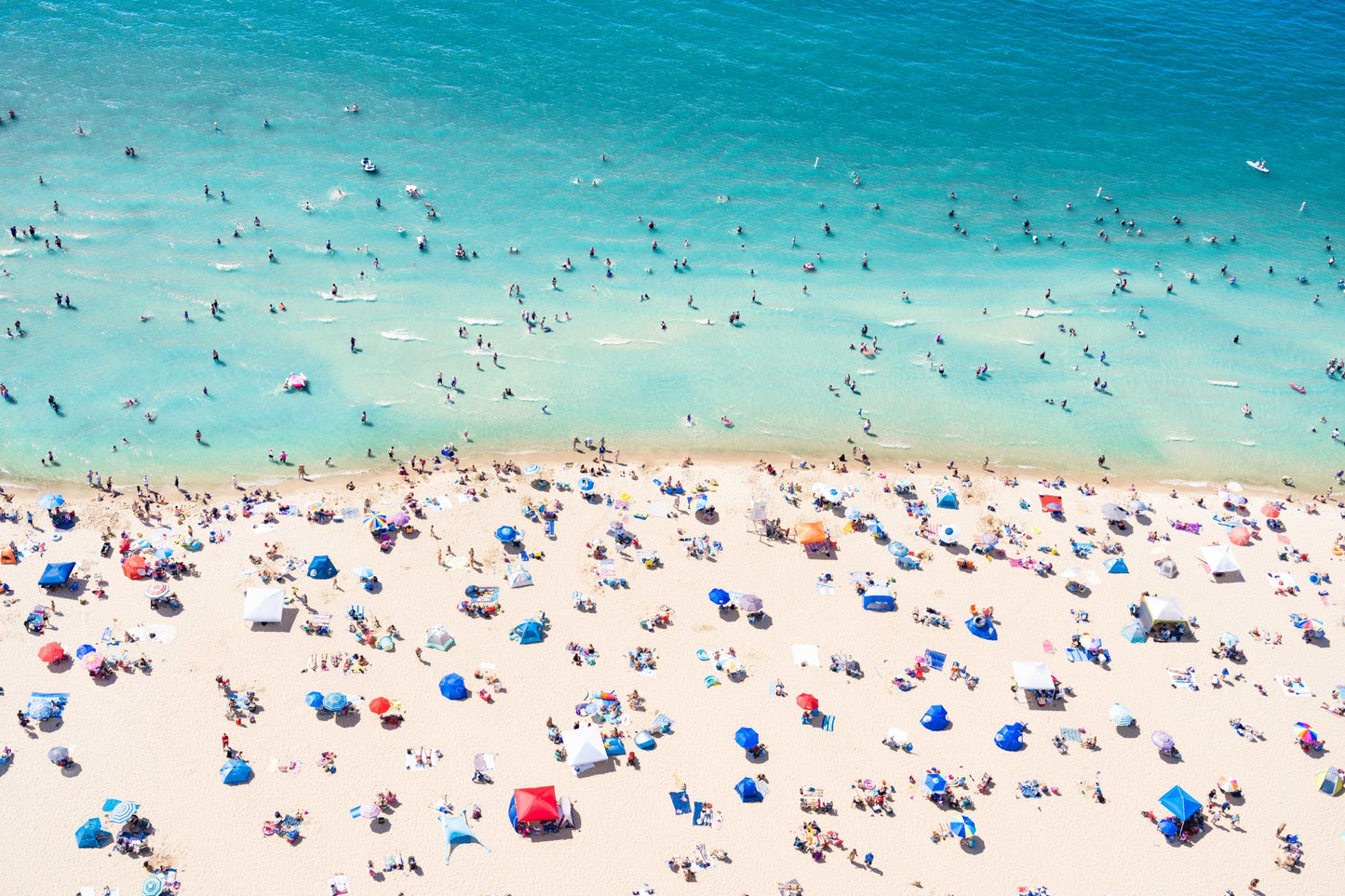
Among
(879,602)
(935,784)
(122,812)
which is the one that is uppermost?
(879,602)

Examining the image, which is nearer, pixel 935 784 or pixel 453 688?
pixel 935 784

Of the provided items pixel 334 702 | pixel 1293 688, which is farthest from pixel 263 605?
pixel 1293 688

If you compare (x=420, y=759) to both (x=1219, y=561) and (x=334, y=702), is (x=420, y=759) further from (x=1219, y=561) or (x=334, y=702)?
(x=1219, y=561)

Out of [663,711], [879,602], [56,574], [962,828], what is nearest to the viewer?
[962,828]

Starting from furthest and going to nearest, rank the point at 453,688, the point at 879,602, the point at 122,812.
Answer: the point at 879,602
the point at 453,688
the point at 122,812

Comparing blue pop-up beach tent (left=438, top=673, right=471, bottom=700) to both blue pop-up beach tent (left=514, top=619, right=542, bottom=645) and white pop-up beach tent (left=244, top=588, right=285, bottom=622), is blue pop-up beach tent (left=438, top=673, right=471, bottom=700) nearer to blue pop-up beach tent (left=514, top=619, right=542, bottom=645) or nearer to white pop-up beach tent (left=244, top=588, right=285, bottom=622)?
blue pop-up beach tent (left=514, top=619, right=542, bottom=645)

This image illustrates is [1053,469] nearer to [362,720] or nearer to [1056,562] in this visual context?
[1056,562]

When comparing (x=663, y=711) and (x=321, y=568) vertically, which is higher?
(x=321, y=568)
